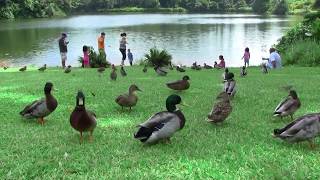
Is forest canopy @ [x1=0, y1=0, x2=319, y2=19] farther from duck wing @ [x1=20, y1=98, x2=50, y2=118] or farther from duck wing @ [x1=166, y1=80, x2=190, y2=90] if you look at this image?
duck wing @ [x1=20, y1=98, x2=50, y2=118]

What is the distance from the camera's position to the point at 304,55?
24.4 metres

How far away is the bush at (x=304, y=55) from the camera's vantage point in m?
23.7

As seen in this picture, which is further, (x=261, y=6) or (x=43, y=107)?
(x=261, y=6)

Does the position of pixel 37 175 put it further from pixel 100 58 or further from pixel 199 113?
pixel 100 58

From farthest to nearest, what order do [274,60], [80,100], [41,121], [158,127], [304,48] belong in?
[304,48] < [274,60] < [41,121] < [80,100] < [158,127]

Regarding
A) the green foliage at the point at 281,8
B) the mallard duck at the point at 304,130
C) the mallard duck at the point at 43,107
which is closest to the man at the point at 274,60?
the mallard duck at the point at 43,107

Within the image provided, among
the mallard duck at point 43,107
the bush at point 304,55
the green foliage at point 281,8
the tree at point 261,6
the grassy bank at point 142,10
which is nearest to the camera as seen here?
the mallard duck at point 43,107

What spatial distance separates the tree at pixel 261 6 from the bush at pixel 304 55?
129064mm

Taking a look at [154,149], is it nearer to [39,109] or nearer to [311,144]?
[311,144]

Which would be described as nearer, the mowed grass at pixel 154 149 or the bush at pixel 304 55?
the mowed grass at pixel 154 149

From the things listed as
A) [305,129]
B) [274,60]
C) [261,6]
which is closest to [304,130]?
[305,129]

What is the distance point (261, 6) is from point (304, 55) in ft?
438

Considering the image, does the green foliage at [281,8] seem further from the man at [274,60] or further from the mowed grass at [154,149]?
the mowed grass at [154,149]

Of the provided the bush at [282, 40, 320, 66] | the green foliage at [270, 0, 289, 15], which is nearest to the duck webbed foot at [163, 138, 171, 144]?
the bush at [282, 40, 320, 66]
